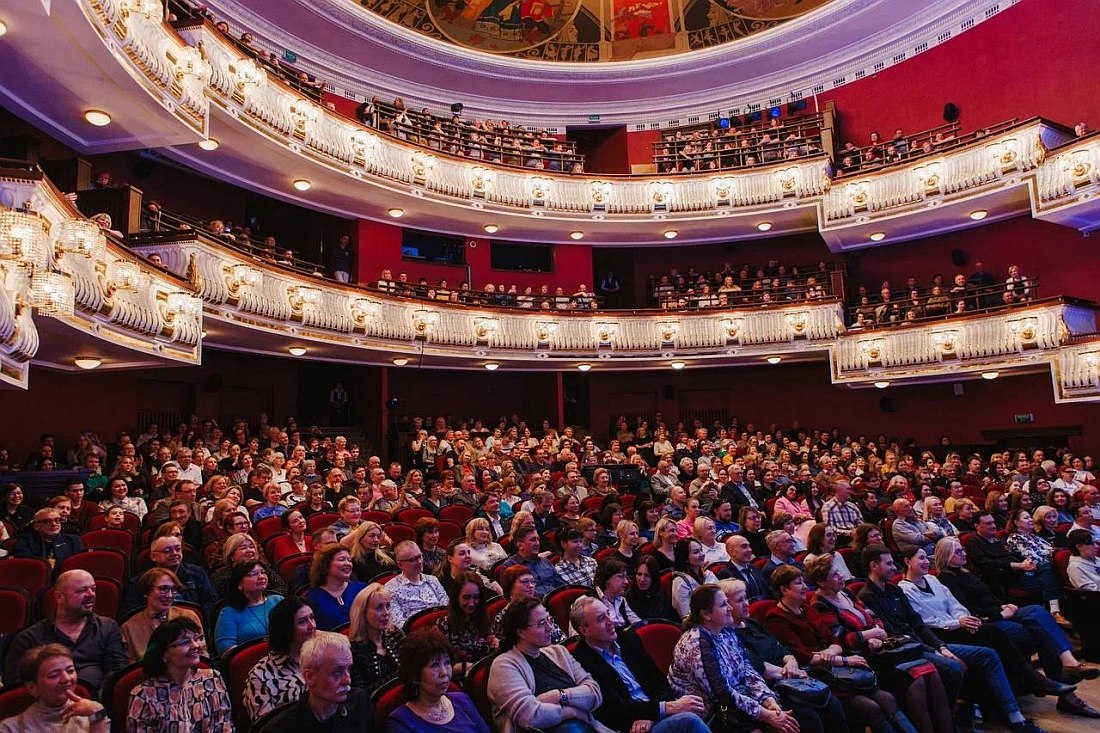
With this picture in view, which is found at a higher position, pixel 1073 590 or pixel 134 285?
pixel 134 285

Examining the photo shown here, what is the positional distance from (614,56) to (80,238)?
43.8ft

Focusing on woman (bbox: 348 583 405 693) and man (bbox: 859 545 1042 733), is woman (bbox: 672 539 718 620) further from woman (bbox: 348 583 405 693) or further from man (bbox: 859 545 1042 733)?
woman (bbox: 348 583 405 693)

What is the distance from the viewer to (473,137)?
15.3m

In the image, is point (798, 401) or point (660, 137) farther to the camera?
point (660, 137)

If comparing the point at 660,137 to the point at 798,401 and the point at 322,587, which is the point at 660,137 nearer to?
the point at 798,401

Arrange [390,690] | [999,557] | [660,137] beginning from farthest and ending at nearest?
[660,137] → [999,557] → [390,690]

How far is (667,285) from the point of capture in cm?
1661

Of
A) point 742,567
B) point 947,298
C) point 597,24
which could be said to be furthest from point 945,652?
point 597,24

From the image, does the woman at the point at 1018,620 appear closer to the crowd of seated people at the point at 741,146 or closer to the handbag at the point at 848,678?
the handbag at the point at 848,678

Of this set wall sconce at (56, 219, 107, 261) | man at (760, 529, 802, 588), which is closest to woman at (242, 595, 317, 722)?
man at (760, 529, 802, 588)

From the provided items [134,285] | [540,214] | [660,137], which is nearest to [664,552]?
[134,285]

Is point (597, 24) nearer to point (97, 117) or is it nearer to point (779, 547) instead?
point (97, 117)

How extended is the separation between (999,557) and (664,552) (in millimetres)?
2659

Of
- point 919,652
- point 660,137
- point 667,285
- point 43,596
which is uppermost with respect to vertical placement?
point 660,137
